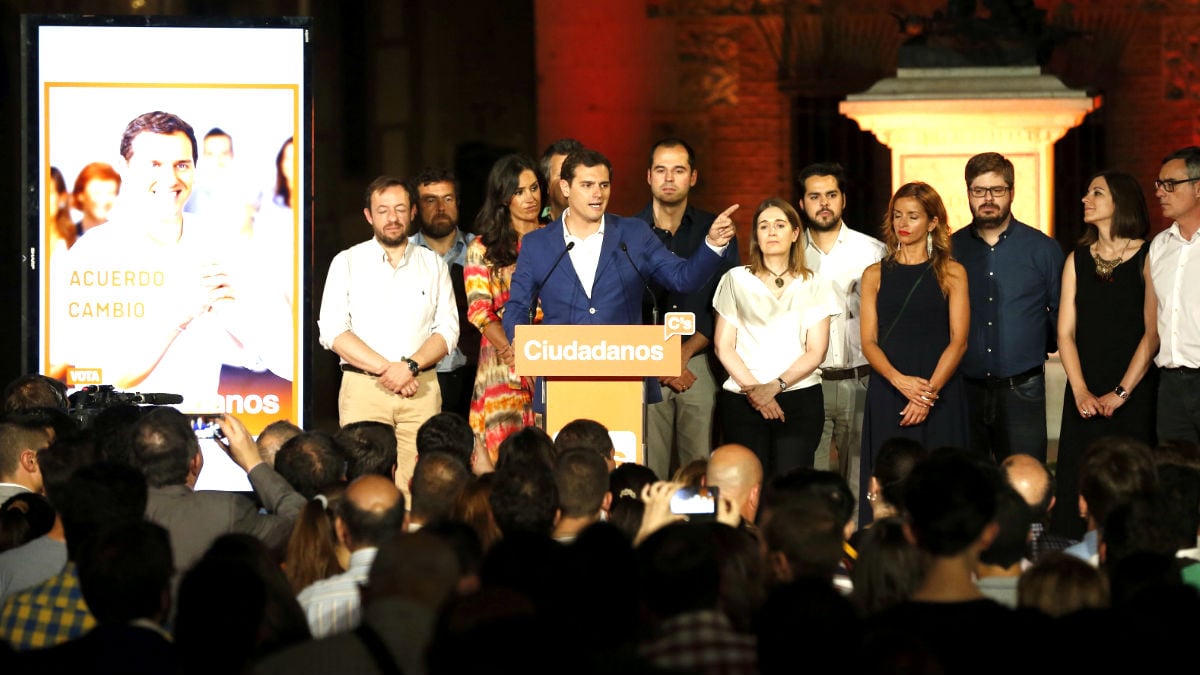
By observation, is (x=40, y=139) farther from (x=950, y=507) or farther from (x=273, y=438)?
(x=950, y=507)

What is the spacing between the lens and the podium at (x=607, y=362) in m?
7.20

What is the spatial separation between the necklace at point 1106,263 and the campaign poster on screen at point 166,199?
142 inches

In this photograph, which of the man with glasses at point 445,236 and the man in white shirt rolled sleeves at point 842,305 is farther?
the man with glasses at point 445,236

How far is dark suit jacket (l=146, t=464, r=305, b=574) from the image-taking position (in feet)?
18.6

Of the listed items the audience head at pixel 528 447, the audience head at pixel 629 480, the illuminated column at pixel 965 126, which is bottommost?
the audience head at pixel 629 480

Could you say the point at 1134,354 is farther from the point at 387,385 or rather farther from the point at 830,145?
the point at 830,145

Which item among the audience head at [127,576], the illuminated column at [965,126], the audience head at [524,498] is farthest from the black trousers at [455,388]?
the audience head at [127,576]

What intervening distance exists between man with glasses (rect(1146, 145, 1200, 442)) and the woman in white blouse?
1.39 m

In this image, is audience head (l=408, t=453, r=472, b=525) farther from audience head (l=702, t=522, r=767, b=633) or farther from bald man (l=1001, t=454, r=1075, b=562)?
bald man (l=1001, t=454, r=1075, b=562)

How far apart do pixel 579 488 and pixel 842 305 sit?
10.9 ft

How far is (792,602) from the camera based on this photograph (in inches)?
151

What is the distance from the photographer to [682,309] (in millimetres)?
8695

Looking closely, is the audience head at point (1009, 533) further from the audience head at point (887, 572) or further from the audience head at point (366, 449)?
the audience head at point (366, 449)

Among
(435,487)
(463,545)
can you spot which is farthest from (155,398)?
(463,545)
